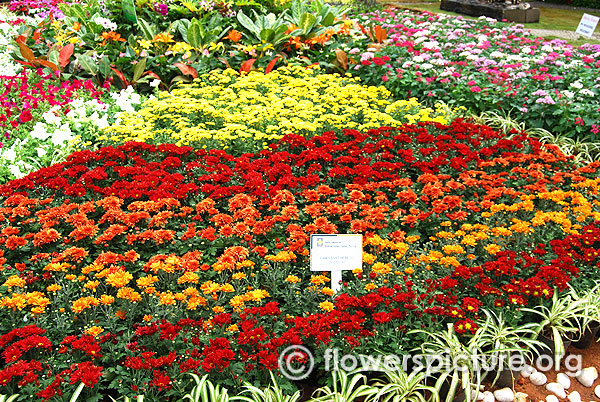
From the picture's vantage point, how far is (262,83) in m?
6.35

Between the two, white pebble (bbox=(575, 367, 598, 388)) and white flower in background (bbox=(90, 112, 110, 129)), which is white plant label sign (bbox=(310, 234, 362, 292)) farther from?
white flower in background (bbox=(90, 112, 110, 129))

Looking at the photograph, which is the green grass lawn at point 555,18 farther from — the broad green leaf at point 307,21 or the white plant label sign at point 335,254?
the white plant label sign at point 335,254

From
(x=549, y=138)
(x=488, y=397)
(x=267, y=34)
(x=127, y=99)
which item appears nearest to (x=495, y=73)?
(x=549, y=138)

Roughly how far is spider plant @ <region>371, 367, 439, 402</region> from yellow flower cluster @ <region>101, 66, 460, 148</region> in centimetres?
257

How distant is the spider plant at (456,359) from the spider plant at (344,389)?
36 centimetres

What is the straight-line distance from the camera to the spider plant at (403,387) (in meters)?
2.51

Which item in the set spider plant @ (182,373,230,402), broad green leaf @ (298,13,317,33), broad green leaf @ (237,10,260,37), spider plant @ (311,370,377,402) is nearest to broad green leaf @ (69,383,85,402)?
spider plant @ (182,373,230,402)

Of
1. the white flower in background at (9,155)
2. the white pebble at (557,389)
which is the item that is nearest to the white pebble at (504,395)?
the white pebble at (557,389)

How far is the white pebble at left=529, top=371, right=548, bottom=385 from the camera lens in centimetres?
285

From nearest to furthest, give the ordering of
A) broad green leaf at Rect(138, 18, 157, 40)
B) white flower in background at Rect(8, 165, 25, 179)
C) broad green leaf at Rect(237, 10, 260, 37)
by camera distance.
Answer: white flower in background at Rect(8, 165, 25, 179) < broad green leaf at Rect(138, 18, 157, 40) < broad green leaf at Rect(237, 10, 260, 37)

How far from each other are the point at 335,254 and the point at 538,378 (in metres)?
1.33

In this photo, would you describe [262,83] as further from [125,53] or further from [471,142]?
[471,142]

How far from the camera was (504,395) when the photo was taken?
8.99 ft

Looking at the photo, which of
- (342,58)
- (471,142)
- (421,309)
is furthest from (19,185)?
(342,58)
